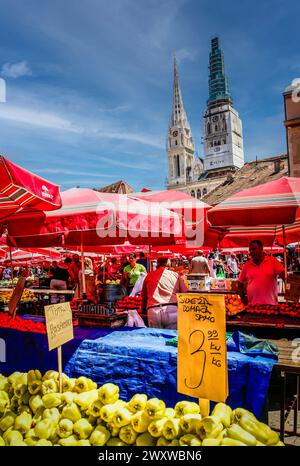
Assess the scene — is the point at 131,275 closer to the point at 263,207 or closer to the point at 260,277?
the point at 260,277

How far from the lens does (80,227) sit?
3.55 meters

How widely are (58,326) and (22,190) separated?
1.27 metres

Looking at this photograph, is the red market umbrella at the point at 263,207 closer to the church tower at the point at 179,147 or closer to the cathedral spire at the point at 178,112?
the church tower at the point at 179,147

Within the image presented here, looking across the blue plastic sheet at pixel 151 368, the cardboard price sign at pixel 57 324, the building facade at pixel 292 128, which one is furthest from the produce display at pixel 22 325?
the building facade at pixel 292 128

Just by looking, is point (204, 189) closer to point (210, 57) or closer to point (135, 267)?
point (210, 57)

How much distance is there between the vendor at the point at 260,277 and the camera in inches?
193

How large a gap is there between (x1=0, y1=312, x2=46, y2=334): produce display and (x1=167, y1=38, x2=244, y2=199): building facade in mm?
105051

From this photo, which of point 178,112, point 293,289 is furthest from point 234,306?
point 178,112

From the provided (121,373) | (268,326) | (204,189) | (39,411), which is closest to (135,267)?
(268,326)

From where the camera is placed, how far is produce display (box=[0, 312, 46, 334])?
3.63m

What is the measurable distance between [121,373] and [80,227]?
58.9 inches

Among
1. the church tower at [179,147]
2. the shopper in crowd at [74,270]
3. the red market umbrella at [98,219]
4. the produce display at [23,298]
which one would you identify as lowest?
the produce display at [23,298]

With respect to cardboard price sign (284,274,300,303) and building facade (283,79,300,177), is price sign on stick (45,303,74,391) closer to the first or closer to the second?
cardboard price sign (284,274,300,303)

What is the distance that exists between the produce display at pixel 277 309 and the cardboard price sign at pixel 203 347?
9.11 feet
